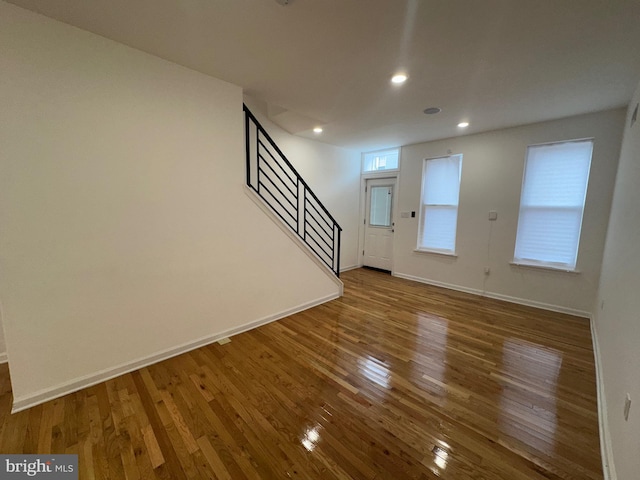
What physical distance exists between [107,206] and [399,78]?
2.79 metres

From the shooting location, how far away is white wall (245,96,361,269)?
4453mm

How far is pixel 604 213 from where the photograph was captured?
3189mm

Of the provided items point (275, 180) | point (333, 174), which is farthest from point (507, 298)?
point (275, 180)

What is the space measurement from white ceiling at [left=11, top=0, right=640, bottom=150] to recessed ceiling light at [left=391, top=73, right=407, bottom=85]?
72 mm

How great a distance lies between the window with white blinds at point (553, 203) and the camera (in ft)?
11.0

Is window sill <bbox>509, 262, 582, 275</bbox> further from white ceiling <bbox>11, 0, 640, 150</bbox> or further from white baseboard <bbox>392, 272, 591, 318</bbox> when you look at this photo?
white ceiling <bbox>11, 0, 640, 150</bbox>

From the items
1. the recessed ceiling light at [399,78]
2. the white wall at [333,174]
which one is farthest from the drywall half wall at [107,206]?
the white wall at [333,174]

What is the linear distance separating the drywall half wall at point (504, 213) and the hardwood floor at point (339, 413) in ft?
3.45

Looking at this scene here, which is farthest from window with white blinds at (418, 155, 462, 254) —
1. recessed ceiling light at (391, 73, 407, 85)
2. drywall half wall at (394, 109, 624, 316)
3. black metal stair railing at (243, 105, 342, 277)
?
recessed ceiling light at (391, 73, 407, 85)

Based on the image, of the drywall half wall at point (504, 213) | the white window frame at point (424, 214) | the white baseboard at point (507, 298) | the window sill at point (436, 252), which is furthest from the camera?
the window sill at point (436, 252)

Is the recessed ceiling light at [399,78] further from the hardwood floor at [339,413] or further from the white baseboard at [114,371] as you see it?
the white baseboard at [114,371]

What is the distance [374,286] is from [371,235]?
1.58m

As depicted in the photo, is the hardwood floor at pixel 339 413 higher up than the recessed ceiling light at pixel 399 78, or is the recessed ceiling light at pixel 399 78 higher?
the recessed ceiling light at pixel 399 78

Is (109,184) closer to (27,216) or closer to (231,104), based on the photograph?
(27,216)
